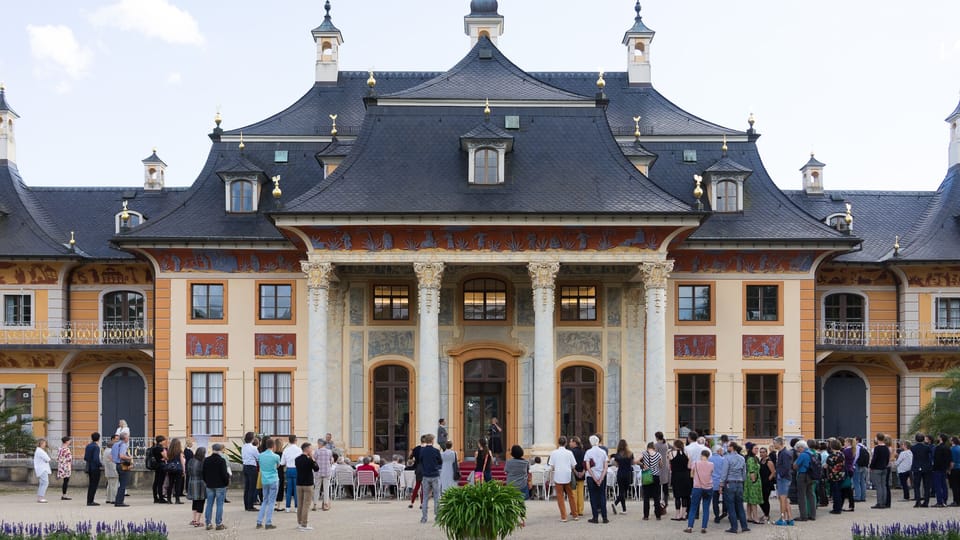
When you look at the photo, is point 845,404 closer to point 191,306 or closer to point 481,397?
point 481,397

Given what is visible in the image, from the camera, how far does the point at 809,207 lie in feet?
144

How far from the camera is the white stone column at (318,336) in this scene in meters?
33.8

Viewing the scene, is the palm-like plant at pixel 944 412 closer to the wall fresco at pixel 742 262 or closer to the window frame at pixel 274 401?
the wall fresco at pixel 742 262

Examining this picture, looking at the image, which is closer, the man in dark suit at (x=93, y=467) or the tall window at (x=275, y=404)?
the man in dark suit at (x=93, y=467)

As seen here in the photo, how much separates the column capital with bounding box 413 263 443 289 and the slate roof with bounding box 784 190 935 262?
1472 centimetres

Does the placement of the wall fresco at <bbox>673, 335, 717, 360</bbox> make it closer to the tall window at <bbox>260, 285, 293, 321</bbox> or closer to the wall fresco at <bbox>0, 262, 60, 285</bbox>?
the tall window at <bbox>260, 285, 293, 321</bbox>

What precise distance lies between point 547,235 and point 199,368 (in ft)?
37.4

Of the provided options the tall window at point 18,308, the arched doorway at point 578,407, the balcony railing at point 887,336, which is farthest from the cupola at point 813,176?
the tall window at point 18,308

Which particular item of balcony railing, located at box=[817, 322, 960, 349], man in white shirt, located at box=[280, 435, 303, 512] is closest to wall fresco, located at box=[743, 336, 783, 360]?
balcony railing, located at box=[817, 322, 960, 349]

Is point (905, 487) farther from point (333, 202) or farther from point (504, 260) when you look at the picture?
point (333, 202)

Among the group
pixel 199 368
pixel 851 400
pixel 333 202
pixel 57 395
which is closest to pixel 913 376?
pixel 851 400

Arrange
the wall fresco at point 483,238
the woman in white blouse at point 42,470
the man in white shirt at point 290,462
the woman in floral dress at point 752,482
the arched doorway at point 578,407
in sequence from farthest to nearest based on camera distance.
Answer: the arched doorway at point 578,407 → the wall fresco at point 483,238 → the woman in white blouse at point 42,470 → the man in white shirt at point 290,462 → the woman in floral dress at point 752,482

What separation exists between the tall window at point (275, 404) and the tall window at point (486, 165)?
859 cm

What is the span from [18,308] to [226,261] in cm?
808
